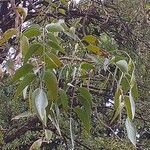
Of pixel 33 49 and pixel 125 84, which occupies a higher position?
pixel 33 49

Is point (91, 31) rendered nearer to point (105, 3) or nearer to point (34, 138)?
point (105, 3)

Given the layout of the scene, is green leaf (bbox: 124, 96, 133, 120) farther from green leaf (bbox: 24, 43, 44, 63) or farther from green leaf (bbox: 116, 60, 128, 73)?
green leaf (bbox: 24, 43, 44, 63)

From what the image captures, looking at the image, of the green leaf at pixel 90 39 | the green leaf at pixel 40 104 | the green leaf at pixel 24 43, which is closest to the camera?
the green leaf at pixel 40 104

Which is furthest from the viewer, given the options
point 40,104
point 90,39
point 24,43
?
point 90,39

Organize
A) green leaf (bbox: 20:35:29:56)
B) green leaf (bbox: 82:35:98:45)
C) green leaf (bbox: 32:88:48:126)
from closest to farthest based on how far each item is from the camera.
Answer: green leaf (bbox: 32:88:48:126)
green leaf (bbox: 20:35:29:56)
green leaf (bbox: 82:35:98:45)

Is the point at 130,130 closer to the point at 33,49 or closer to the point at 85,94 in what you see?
the point at 85,94

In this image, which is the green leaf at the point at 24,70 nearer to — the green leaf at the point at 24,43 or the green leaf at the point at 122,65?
the green leaf at the point at 24,43

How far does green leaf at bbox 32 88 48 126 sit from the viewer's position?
73 centimetres

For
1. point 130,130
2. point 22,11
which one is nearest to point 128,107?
point 130,130

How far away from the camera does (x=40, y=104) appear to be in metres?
0.74

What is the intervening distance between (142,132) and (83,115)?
1846mm

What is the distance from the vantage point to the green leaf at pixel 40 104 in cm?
73

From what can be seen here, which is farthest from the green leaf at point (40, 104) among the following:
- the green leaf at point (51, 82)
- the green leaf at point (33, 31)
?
the green leaf at point (33, 31)

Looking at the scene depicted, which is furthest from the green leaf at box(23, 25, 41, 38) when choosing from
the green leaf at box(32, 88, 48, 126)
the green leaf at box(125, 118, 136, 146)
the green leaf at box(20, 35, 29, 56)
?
the green leaf at box(125, 118, 136, 146)
